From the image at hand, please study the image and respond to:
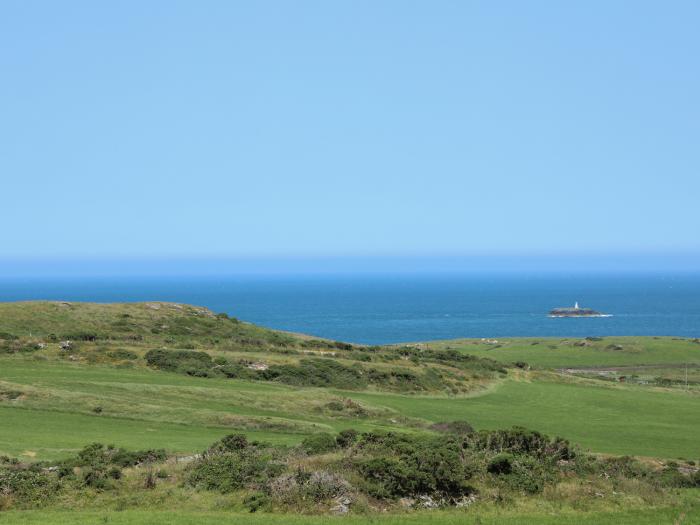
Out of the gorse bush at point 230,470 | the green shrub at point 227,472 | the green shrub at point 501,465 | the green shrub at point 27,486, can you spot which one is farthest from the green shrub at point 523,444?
the green shrub at point 27,486

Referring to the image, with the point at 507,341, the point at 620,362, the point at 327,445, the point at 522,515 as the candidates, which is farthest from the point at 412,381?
the point at 507,341

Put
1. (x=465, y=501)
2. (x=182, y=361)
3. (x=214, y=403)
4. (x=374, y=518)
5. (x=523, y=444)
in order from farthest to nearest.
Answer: (x=182, y=361) → (x=214, y=403) → (x=523, y=444) → (x=465, y=501) → (x=374, y=518)

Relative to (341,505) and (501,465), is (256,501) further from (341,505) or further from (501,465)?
(501,465)

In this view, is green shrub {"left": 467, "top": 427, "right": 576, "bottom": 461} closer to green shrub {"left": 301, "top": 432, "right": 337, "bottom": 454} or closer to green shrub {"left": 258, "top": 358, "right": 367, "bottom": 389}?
green shrub {"left": 301, "top": 432, "right": 337, "bottom": 454}

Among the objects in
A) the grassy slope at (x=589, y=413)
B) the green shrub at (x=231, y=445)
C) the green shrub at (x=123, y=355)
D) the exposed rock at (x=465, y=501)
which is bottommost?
the grassy slope at (x=589, y=413)

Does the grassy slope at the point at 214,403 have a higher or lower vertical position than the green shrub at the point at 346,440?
lower

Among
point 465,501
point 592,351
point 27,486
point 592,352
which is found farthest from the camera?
point 592,351

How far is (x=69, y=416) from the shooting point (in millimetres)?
47312

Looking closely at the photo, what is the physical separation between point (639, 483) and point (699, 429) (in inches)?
1178

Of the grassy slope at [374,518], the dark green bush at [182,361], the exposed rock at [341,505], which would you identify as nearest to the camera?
the grassy slope at [374,518]

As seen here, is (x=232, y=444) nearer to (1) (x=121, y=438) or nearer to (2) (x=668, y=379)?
(1) (x=121, y=438)

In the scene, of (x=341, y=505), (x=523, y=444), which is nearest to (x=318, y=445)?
(x=341, y=505)

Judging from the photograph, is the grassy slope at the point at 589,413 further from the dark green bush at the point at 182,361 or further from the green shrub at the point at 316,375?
the dark green bush at the point at 182,361

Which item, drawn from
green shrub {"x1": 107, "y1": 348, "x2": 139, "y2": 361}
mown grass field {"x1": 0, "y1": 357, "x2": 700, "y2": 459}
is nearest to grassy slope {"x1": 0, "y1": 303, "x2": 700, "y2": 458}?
mown grass field {"x1": 0, "y1": 357, "x2": 700, "y2": 459}
